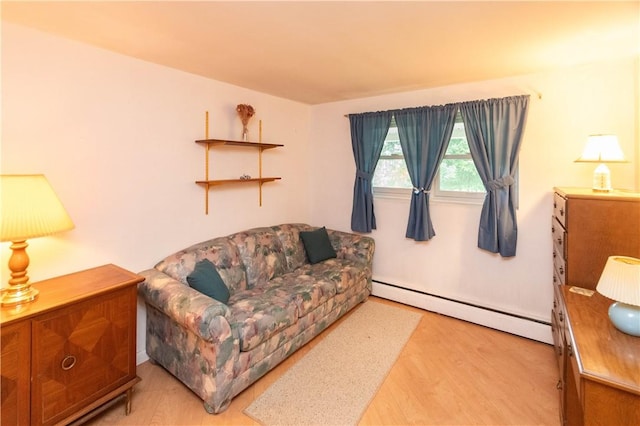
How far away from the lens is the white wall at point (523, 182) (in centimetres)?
241

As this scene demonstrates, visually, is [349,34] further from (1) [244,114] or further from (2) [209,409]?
(2) [209,409]

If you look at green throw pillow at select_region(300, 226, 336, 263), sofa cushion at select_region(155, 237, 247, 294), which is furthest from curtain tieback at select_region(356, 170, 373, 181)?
sofa cushion at select_region(155, 237, 247, 294)

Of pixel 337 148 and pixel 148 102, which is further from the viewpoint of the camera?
pixel 337 148

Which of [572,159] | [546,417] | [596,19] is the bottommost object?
[546,417]

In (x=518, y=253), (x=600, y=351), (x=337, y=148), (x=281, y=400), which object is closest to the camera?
(x=600, y=351)

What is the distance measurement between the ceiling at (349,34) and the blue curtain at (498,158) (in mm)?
325

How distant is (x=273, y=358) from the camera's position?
2262mm

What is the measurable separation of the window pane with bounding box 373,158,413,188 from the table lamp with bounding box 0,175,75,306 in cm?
293

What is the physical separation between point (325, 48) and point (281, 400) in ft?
7.99

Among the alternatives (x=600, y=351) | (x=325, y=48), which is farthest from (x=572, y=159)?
(x=325, y=48)

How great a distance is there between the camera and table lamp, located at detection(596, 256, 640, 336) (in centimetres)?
132

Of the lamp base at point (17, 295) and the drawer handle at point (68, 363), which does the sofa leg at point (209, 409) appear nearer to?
the drawer handle at point (68, 363)

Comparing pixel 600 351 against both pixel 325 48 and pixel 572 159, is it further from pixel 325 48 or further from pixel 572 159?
pixel 325 48

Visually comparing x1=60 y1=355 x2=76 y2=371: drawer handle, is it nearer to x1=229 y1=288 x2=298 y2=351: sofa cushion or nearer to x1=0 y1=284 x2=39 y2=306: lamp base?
x1=0 y1=284 x2=39 y2=306: lamp base
